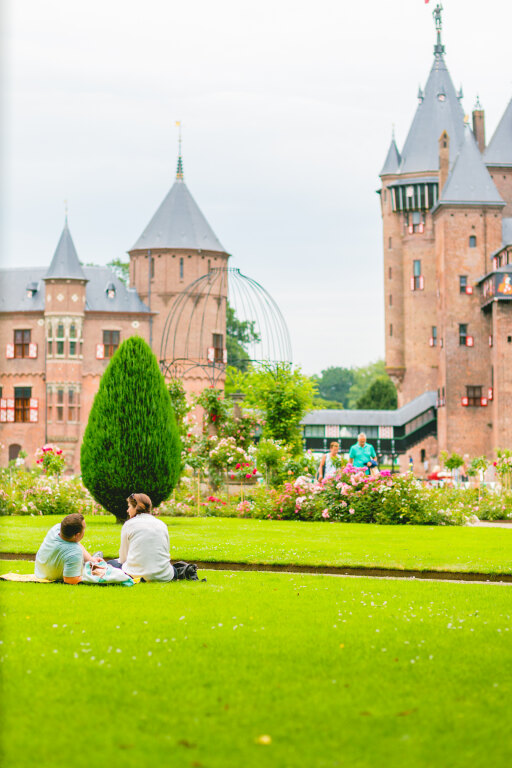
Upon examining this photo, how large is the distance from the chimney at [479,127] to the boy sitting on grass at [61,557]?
57.6 m

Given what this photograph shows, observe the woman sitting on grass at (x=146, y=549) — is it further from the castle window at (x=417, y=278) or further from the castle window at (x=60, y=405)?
the castle window at (x=417, y=278)

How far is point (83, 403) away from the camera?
53188 mm

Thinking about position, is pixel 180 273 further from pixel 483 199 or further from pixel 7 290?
pixel 483 199

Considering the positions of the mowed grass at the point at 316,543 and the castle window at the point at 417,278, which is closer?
the mowed grass at the point at 316,543

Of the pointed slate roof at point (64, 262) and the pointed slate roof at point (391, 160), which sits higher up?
the pointed slate roof at point (391, 160)

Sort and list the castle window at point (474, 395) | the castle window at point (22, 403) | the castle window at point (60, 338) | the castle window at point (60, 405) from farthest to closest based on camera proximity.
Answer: the castle window at point (474, 395), the castle window at point (22, 403), the castle window at point (60, 338), the castle window at point (60, 405)

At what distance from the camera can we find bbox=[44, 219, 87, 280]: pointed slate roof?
52.9 meters

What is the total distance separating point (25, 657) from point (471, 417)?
50933mm

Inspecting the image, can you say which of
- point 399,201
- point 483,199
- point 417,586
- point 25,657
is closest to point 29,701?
point 25,657

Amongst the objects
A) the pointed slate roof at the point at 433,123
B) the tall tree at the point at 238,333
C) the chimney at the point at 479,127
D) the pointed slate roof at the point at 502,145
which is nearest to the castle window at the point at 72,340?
the tall tree at the point at 238,333

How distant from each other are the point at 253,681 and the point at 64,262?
49528 millimetres

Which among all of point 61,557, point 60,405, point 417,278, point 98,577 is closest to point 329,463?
point 98,577

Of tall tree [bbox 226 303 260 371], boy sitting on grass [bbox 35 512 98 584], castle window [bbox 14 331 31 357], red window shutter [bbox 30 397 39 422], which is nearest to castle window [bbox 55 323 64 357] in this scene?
castle window [bbox 14 331 31 357]

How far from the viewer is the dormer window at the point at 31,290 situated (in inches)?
2157
